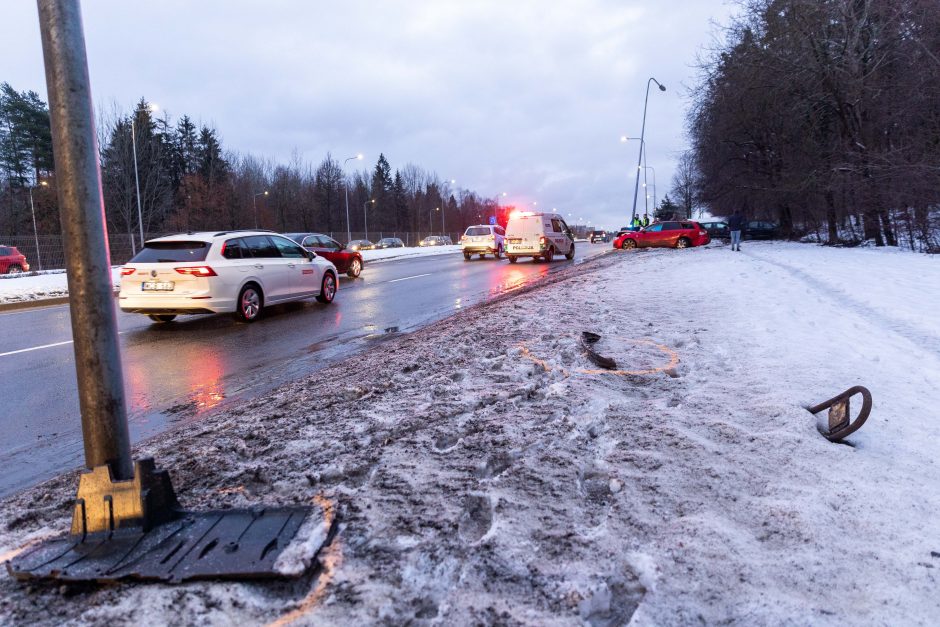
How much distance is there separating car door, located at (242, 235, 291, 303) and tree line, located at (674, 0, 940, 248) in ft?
67.1

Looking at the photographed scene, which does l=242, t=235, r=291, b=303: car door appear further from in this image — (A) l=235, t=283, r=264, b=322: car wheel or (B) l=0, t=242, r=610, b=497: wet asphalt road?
(B) l=0, t=242, r=610, b=497: wet asphalt road

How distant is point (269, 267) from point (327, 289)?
2.15 meters

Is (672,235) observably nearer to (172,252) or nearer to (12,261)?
(172,252)

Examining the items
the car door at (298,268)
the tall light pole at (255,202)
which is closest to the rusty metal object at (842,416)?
the car door at (298,268)

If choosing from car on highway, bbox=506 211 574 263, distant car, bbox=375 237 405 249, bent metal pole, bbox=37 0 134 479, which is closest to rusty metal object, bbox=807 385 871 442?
bent metal pole, bbox=37 0 134 479

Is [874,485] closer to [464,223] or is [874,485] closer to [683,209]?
[683,209]

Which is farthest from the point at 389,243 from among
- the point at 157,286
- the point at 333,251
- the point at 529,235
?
the point at 157,286

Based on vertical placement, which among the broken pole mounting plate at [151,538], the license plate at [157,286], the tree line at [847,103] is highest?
the tree line at [847,103]

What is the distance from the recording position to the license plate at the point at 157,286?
9672mm

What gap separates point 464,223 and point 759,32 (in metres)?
102

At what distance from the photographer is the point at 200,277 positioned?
968cm

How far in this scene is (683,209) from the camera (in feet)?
286

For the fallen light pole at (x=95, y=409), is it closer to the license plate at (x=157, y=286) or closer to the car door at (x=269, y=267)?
the license plate at (x=157, y=286)

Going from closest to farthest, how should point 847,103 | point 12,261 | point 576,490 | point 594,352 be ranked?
point 576,490
point 594,352
point 847,103
point 12,261
